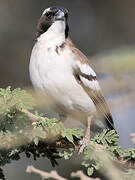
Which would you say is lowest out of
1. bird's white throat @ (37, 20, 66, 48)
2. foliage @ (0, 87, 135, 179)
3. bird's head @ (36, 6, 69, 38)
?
foliage @ (0, 87, 135, 179)

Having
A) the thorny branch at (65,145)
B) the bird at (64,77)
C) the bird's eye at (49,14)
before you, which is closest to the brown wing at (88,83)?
the bird at (64,77)

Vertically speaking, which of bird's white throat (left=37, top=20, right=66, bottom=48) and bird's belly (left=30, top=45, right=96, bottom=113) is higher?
bird's white throat (left=37, top=20, right=66, bottom=48)

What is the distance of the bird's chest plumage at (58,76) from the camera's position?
14.9ft

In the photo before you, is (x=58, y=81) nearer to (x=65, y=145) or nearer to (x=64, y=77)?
(x=64, y=77)

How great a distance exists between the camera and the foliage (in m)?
3.11

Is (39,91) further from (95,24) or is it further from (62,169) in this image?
(95,24)

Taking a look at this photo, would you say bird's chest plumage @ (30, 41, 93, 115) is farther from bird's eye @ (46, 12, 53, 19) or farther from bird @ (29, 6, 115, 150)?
bird's eye @ (46, 12, 53, 19)

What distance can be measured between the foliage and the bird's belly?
1.13 metres

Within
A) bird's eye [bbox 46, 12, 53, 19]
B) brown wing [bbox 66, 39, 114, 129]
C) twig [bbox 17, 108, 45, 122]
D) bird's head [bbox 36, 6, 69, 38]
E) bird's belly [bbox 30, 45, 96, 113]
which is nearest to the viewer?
twig [bbox 17, 108, 45, 122]

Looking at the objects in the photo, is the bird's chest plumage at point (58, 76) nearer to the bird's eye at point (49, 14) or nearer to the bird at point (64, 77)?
the bird at point (64, 77)

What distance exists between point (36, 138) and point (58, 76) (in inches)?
57.5

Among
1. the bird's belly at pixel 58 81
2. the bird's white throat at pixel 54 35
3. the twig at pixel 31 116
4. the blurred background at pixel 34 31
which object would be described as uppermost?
the blurred background at pixel 34 31

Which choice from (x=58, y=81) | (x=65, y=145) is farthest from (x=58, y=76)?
(x=65, y=145)

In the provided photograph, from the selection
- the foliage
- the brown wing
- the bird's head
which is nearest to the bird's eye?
the bird's head
